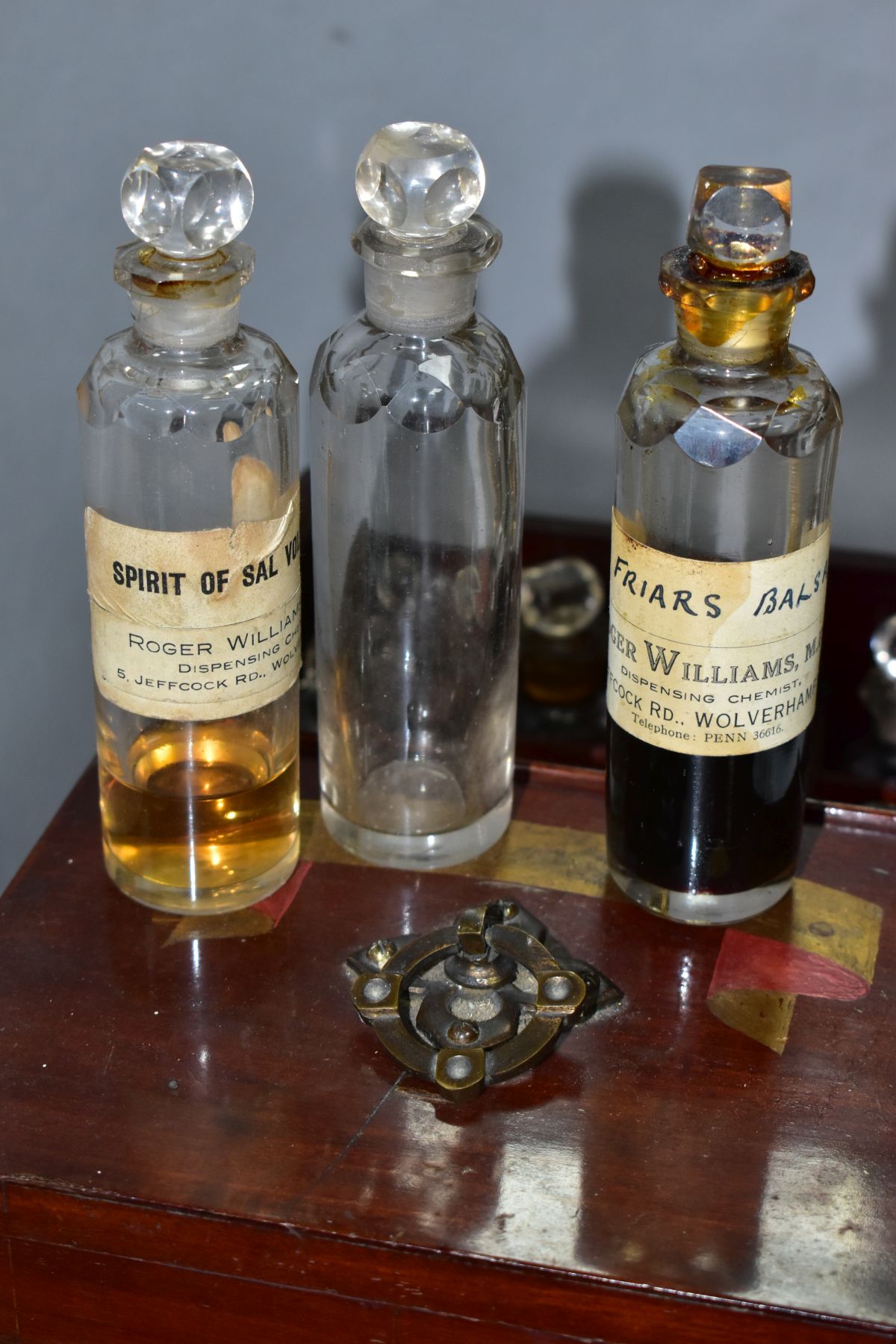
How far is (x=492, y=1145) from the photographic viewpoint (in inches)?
19.4

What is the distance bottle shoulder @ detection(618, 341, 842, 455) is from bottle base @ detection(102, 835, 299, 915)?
8.8 inches

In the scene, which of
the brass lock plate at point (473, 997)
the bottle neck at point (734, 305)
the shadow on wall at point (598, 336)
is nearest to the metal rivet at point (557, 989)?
the brass lock plate at point (473, 997)

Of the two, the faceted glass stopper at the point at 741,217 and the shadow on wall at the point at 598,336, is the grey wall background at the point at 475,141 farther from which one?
the faceted glass stopper at the point at 741,217

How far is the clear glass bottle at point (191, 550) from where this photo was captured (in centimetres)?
50

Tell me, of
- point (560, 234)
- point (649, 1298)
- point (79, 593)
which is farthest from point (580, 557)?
point (649, 1298)

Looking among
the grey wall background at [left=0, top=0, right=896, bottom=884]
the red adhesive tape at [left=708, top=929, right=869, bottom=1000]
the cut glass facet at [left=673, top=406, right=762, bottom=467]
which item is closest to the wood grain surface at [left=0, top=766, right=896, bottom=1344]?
the red adhesive tape at [left=708, top=929, right=869, bottom=1000]

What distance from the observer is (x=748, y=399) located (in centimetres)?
51

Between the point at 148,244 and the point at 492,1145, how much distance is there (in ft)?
1.02

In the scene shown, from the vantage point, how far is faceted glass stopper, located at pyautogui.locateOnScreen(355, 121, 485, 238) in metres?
0.51

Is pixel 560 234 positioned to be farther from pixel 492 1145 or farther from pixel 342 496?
pixel 492 1145

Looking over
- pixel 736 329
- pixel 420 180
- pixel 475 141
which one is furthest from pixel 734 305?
pixel 475 141

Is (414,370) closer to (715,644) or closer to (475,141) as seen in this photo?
(715,644)

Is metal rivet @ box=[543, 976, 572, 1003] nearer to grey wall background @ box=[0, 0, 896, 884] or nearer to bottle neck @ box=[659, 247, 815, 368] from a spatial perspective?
bottle neck @ box=[659, 247, 815, 368]

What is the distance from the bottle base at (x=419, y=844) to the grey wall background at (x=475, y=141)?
27 cm
